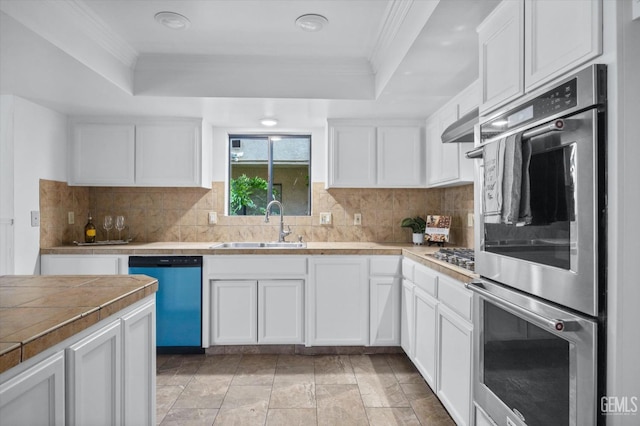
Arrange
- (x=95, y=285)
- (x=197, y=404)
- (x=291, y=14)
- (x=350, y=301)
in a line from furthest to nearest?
1. (x=350, y=301)
2. (x=197, y=404)
3. (x=291, y=14)
4. (x=95, y=285)

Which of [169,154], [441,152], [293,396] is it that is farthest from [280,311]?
[441,152]

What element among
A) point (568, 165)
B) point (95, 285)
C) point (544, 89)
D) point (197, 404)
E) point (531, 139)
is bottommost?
point (197, 404)

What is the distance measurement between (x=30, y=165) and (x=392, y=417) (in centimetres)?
313

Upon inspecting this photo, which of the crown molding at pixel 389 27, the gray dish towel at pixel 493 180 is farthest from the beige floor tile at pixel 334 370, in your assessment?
the crown molding at pixel 389 27

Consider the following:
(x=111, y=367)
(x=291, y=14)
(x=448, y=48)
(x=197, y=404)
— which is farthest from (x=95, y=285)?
(x=448, y=48)

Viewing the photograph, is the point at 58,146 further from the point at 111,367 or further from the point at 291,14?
the point at 111,367

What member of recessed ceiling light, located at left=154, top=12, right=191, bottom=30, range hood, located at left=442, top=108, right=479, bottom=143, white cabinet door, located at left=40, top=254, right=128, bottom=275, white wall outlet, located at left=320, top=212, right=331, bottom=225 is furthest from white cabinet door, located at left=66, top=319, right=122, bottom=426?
white wall outlet, located at left=320, top=212, right=331, bottom=225

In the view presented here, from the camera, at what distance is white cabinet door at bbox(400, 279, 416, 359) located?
2.80 metres

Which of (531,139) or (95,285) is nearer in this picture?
(531,139)

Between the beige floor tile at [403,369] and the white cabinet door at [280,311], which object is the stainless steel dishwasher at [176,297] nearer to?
the white cabinet door at [280,311]

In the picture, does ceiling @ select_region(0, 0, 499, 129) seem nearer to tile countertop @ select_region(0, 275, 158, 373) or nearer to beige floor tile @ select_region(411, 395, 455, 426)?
tile countertop @ select_region(0, 275, 158, 373)

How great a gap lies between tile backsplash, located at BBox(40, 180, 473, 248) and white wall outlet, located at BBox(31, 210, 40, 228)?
0.63 meters

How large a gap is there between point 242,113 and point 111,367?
237cm

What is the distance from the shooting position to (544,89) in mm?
1253
